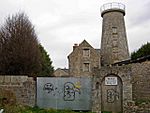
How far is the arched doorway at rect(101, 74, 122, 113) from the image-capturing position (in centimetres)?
2256

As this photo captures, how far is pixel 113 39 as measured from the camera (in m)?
43.7

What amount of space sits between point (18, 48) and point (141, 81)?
11382 millimetres

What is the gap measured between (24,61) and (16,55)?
922 millimetres

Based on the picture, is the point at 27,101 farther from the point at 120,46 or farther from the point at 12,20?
the point at 120,46

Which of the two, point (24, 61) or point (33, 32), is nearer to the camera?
point (24, 61)

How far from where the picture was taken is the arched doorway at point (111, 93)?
2256 centimetres

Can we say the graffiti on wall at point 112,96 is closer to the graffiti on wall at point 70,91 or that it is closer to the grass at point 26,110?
the graffiti on wall at point 70,91

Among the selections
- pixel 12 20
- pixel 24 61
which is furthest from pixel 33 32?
pixel 24 61

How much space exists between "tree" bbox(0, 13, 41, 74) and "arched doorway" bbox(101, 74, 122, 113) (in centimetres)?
822

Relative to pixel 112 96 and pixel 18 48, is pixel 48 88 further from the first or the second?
pixel 18 48

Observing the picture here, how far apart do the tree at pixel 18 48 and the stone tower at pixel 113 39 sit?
54.0ft

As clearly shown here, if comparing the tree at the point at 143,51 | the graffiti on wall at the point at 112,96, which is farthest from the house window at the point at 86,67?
the graffiti on wall at the point at 112,96

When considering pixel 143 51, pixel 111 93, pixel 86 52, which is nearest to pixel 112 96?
pixel 111 93

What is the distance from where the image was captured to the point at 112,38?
43.7 meters
